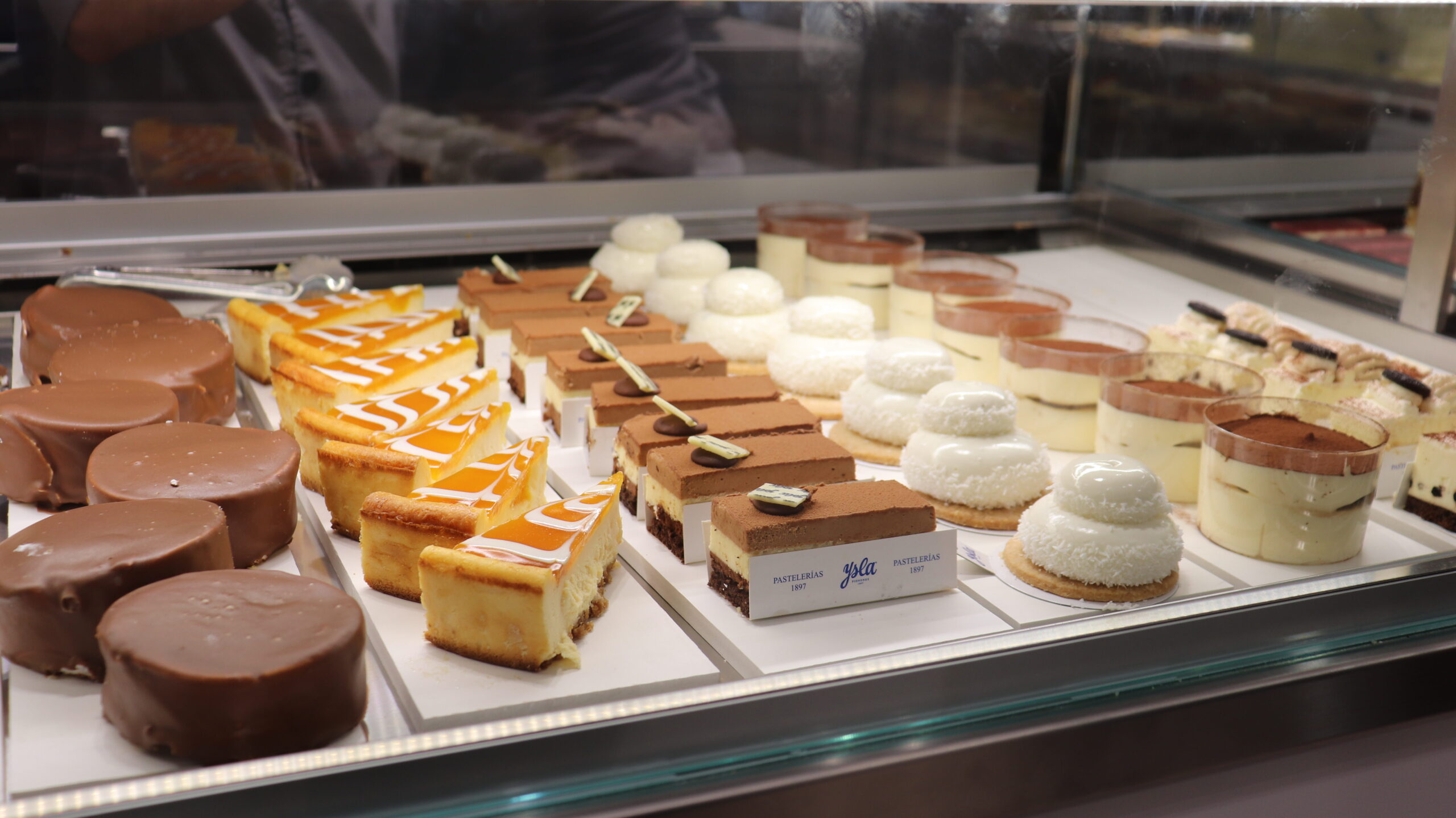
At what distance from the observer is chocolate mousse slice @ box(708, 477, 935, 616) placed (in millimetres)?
1529

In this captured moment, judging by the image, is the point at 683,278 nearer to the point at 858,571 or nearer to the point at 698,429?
the point at 698,429

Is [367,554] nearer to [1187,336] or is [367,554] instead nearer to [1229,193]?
[1187,336]

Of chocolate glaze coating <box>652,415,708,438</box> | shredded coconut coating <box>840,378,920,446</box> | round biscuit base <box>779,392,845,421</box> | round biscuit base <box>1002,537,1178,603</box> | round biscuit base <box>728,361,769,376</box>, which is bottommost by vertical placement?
round biscuit base <box>1002,537,1178,603</box>

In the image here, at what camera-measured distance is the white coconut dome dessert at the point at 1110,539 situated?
1608 mm

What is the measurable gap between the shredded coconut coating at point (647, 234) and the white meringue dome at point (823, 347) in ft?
1.78

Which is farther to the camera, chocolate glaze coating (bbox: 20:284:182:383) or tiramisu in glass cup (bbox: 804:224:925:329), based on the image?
tiramisu in glass cup (bbox: 804:224:925:329)

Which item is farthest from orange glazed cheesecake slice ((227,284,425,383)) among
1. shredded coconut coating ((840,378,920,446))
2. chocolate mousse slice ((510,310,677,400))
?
shredded coconut coating ((840,378,920,446))

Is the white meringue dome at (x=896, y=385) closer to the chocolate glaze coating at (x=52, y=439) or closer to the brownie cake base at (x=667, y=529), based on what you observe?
the brownie cake base at (x=667, y=529)

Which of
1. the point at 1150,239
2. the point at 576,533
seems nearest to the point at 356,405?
the point at 576,533

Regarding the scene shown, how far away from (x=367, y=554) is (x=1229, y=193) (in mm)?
2332

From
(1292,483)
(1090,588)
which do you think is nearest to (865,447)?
(1090,588)

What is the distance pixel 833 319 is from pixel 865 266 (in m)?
0.43

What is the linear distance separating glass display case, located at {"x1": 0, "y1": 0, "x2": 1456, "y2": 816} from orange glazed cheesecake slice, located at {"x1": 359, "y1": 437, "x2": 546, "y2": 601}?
0.12 ft

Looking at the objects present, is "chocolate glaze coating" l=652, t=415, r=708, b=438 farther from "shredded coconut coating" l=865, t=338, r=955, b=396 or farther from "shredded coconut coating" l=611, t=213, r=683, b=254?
"shredded coconut coating" l=611, t=213, r=683, b=254
